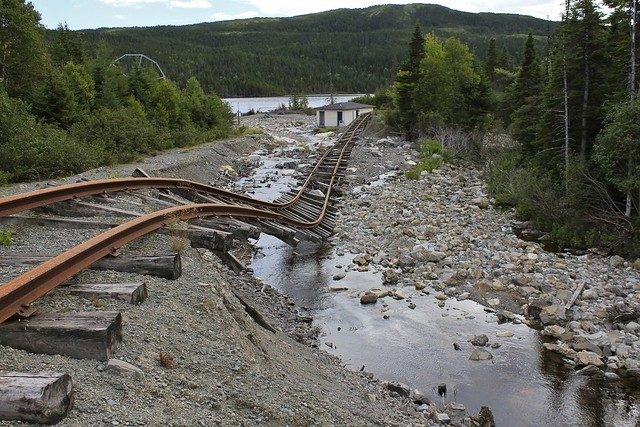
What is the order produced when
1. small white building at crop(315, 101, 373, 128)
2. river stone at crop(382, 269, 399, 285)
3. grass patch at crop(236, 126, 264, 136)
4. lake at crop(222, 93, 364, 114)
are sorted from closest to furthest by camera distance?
river stone at crop(382, 269, 399, 285)
grass patch at crop(236, 126, 264, 136)
small white building at crop(315, 101, 373, 128)
lake at crop(222, 93, 364, 114)

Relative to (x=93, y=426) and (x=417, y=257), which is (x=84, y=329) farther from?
(x=417, y=257)

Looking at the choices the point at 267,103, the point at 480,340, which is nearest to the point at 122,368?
the point at 480,340

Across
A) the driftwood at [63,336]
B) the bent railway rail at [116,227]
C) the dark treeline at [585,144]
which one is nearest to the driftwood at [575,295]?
the dark treeline at [585,144]

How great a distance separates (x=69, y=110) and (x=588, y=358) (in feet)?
80.3

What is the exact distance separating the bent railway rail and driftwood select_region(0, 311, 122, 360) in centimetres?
16

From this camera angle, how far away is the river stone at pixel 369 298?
12.2 m

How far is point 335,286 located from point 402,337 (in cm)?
302

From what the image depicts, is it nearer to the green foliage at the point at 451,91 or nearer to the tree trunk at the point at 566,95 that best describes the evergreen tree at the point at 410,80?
the green foliage at the point at 451,91

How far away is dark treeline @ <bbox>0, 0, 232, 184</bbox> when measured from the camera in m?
18.6

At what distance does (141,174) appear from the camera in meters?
12.6

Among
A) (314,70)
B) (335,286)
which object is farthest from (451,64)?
(314,70)

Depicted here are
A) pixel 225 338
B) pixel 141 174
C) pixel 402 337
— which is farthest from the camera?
pixel 141 174

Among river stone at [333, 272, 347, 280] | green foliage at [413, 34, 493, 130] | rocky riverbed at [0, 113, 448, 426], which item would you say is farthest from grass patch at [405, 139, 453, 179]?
rocky riverbed at [0, 113, 448, 426]

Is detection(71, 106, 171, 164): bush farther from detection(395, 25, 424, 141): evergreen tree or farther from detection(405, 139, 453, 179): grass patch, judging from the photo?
detection(395, 25, 424, 141): evergreen tree
